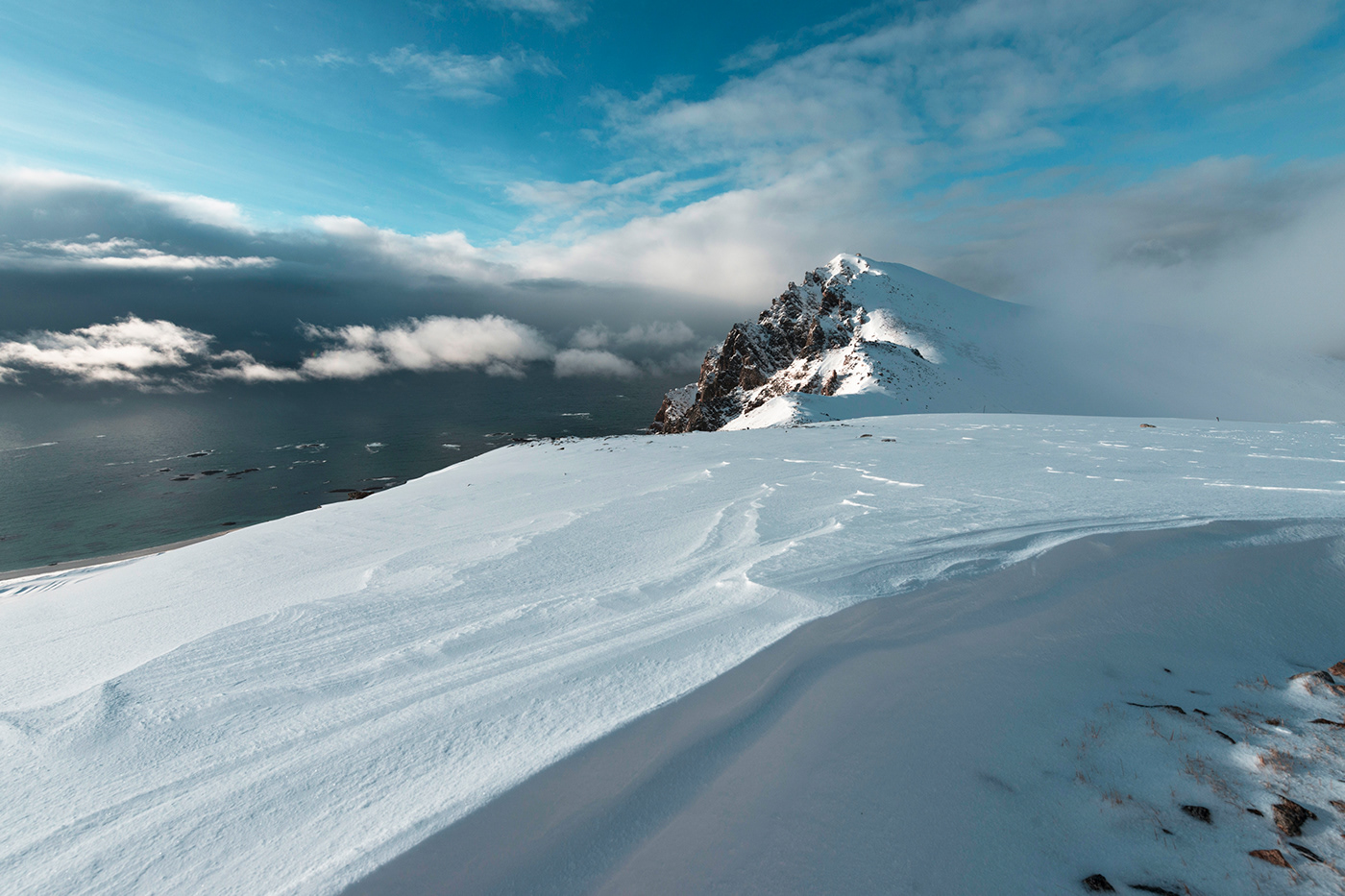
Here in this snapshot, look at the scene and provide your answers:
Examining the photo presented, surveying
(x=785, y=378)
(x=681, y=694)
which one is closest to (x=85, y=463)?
(x=785, y=378)

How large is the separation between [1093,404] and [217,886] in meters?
55.3

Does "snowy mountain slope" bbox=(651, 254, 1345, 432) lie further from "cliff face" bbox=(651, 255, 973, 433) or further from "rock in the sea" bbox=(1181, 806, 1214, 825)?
"rock in the sea" bbox=(1181, 806, 1214, 825)

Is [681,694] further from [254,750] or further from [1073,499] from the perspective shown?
[1073,499]

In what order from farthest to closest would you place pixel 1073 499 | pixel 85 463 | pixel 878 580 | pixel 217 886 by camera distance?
pixel 85 463, pixel 1073 499, pixel 878 580, pixel 217 886

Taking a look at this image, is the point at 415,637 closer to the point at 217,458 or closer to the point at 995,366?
the point at 995,366

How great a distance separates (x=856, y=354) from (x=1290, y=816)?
155ft

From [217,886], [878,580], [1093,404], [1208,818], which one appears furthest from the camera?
[1093,404]

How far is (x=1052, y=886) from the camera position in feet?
5.84

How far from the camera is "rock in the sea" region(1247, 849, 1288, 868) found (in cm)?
181

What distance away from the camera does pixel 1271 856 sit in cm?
183

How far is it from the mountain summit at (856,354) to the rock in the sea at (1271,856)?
27.3m

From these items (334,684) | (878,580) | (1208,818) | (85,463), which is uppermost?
(878,580)

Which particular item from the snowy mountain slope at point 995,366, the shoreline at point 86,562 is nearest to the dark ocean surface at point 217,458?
the shoreline at point 86,562

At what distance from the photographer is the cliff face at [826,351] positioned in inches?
1695
